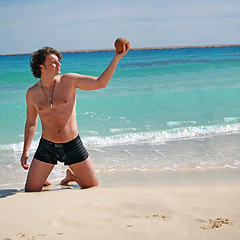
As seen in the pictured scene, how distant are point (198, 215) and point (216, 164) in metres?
2.47

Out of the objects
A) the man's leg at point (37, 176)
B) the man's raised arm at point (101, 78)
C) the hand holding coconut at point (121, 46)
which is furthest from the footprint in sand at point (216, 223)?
the man's leg at point (37, 176)

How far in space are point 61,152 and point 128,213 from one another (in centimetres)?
124

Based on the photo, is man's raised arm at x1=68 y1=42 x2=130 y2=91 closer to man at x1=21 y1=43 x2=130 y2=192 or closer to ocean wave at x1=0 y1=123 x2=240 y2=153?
man at x1=21 y1=43 x2=130 y2=192

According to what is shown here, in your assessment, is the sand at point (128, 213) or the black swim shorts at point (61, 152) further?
the black swim shorts at point (61, 152)

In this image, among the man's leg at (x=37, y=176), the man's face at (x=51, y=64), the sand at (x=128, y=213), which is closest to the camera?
the sand at (x=128, y=213)

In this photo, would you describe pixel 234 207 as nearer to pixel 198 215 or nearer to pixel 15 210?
pixel 198 215

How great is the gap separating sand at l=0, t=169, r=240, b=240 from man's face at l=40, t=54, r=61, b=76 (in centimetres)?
129

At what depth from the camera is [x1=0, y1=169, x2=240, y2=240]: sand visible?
2598 mm

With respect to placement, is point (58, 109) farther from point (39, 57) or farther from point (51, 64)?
point (39, 57)

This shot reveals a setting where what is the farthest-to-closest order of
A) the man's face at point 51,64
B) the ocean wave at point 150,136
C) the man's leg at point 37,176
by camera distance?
the ocean wave at point 150,136 → the man's leg at point 37,176 → the man's face at point 51,64

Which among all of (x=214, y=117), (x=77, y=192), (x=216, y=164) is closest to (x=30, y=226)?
(x=77, y=192)

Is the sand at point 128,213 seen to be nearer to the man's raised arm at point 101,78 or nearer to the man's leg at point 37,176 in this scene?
the man's leg at point 37,176

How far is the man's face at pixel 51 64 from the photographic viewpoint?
153 inches

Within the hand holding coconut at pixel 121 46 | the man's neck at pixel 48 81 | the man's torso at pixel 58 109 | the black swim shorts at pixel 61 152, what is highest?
the hand holding coconut at pixel 121 46
